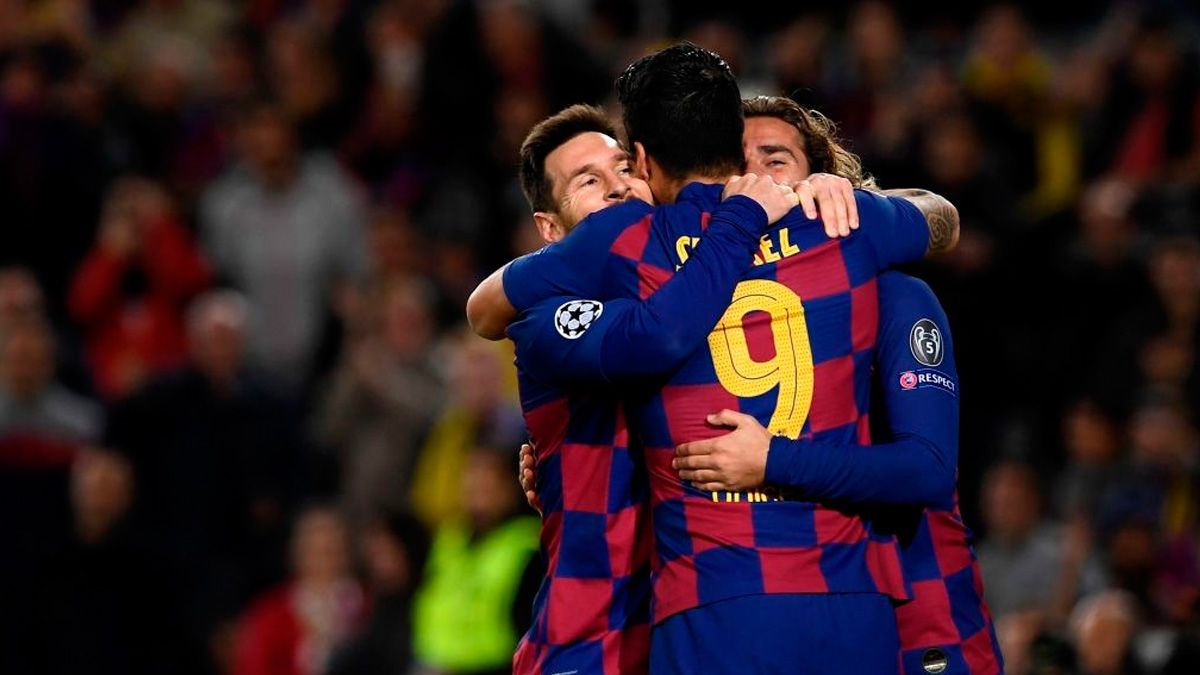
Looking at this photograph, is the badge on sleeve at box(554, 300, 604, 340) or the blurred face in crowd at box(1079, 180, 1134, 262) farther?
the blurred face in crowd at box(1079, 180, 1134, 262)

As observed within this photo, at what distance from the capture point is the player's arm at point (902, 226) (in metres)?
4.88

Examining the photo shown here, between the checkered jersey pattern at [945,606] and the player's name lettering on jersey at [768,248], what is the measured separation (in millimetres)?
771

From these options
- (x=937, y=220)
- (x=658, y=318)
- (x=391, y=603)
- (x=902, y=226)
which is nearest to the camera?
(x=658, y=318)

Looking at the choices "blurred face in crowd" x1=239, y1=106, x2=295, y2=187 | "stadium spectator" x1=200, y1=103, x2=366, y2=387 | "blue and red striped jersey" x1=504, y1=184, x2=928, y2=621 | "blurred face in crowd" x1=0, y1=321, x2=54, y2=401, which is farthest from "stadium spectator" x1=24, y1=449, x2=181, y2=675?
"blue and red striped jersey" x1=504, y1=184, x2=928, y2=621

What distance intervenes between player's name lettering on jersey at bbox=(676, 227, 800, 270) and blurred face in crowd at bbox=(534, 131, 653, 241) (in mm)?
441

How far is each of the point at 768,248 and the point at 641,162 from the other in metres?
0.38

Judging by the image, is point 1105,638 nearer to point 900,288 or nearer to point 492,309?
point 900,288

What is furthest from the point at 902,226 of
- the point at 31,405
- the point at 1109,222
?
the point at 31,405

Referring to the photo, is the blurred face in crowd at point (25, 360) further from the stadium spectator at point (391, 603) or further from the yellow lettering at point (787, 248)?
the yellow lettering at point (787, 248)

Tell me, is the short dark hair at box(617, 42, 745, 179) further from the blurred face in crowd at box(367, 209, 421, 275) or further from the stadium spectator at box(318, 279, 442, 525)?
the blurred face in crowd at box(367, 209, 421, 275)

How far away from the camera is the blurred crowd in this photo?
945cm

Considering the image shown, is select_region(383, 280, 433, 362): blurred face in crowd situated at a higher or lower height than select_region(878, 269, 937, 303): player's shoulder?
lower

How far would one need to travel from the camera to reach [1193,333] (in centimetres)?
964

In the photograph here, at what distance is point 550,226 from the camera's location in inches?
210
